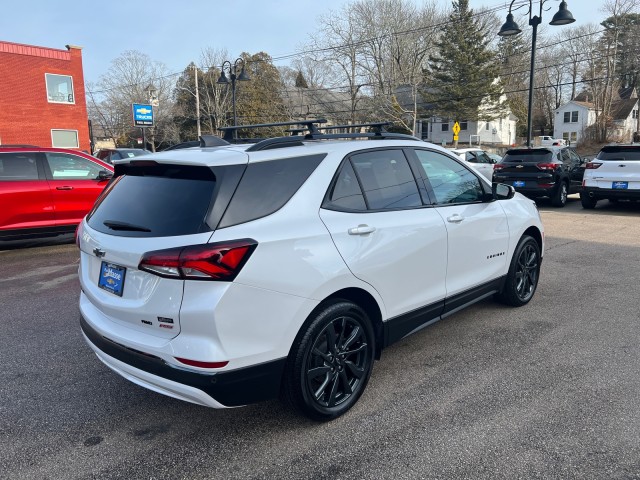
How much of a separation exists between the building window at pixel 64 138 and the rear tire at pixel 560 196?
2615 centimetres

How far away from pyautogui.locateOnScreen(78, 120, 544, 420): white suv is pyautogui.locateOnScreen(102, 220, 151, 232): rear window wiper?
0.02 metres

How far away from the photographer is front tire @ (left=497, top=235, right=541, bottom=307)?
483 cm

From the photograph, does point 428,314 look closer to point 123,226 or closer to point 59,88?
point 123,226

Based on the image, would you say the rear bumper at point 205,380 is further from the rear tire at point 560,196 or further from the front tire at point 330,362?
the rear tire at point 560,196

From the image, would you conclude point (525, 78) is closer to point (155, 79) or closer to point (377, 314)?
point (155, 79)

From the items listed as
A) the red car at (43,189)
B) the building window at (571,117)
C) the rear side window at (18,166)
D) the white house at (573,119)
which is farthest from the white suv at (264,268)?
the building window at (571,117)

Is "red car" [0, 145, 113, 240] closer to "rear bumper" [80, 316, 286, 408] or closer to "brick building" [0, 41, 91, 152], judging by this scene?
"rear bumper" [80, 316, 286, 408]

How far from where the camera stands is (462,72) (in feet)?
149

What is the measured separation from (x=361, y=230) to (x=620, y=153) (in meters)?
11.8

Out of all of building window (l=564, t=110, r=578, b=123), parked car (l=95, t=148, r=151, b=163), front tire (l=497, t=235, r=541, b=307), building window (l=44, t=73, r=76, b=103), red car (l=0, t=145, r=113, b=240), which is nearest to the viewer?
front tire (l=497, t=235, r=541, b=307)

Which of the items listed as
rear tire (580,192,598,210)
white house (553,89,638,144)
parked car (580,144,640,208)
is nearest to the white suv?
parked car (580,144,640,208)

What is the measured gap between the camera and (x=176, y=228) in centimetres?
254

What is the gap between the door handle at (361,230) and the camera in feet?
9.89

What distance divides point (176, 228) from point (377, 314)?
1.46 metres
